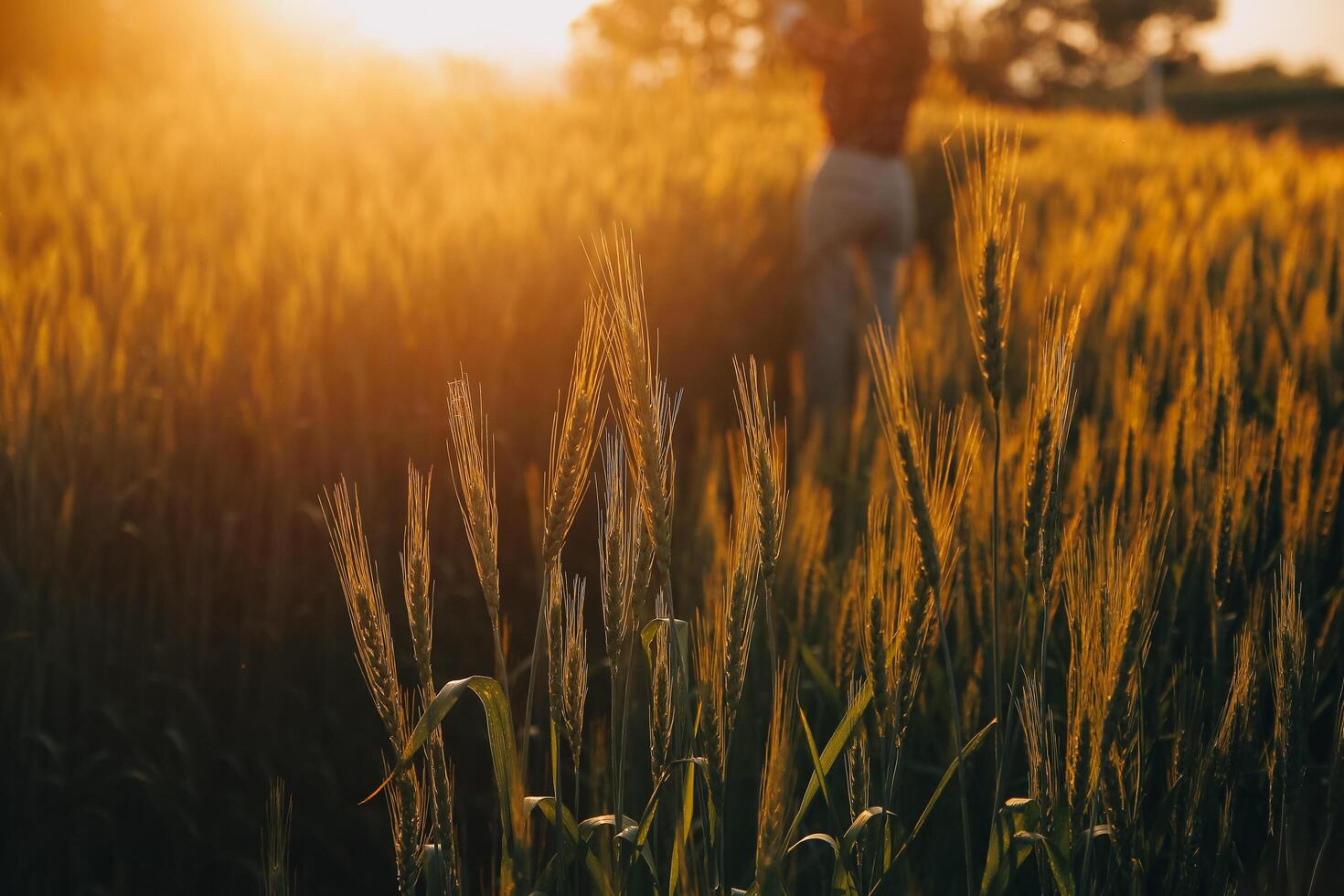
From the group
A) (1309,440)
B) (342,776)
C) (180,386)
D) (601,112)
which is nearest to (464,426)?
(1309,440)

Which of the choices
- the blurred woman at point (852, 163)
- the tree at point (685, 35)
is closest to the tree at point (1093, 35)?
the tree at point (685, 35)

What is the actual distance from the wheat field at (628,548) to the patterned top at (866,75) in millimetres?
419

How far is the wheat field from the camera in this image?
77cm

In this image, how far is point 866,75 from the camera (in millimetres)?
3170

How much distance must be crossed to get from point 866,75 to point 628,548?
2731 millimetres

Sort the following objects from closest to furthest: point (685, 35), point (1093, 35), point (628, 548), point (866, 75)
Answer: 1. point (628, 548)
2. point (866, 75)
3. point (685, 35)
4. point (1093, 35)

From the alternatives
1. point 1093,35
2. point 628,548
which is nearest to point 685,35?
point 628,548

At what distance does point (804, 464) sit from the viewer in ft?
6.40

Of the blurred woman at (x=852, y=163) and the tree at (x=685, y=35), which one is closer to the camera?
the blurred woman at (x=852, y=163)

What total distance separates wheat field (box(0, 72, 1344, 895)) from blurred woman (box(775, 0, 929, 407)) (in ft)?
0.83

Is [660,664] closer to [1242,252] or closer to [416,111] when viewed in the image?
[1242,252]

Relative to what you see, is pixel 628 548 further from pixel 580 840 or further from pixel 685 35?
pixel 685 35

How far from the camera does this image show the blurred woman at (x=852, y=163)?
10.3 feet

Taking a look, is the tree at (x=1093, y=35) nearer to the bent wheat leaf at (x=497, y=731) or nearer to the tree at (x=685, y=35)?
the tree at (x=685, y=35)
